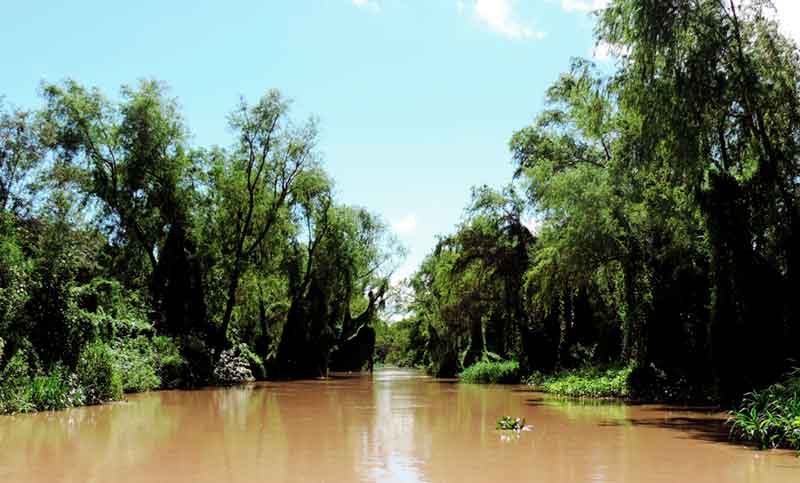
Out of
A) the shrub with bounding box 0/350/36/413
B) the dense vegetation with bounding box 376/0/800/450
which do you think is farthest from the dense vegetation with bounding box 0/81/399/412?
the dense vegetation with bounding box 376/0/800/450

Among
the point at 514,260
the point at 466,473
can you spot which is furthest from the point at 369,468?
the point at 514,260

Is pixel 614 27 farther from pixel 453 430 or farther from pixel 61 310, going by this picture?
pixel 61 310

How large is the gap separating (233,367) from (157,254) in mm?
6819

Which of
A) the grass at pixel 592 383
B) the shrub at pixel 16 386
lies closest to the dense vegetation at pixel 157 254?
the shrub at pixel 16 386

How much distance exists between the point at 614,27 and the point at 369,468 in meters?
12.0

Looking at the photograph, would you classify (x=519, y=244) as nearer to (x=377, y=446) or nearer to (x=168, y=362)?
(x=168, y=362)

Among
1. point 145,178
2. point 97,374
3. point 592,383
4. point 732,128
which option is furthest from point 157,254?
point 732,128

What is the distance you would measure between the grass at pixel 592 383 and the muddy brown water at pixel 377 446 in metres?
2.56

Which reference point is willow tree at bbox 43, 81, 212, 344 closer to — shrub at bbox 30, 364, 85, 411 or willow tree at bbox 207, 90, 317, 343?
willow tree at bbox 207, 90, 317, 343

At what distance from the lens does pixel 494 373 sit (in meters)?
34.1

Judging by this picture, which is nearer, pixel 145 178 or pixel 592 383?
pixel 592 383

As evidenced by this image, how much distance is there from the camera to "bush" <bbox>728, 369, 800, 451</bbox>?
10.8m

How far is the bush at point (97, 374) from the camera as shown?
2025 centimetres

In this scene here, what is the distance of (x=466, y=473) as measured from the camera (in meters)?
9.28
